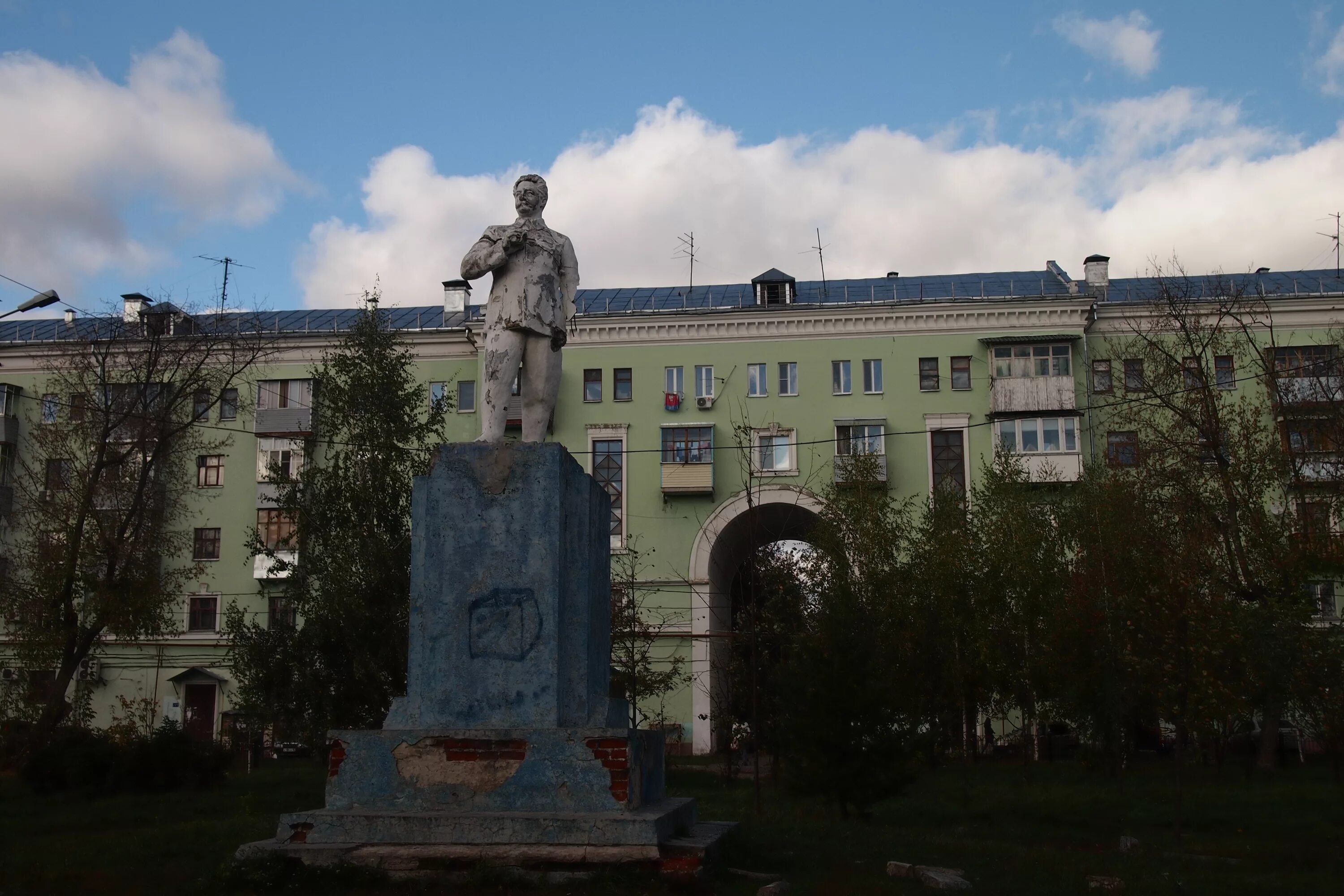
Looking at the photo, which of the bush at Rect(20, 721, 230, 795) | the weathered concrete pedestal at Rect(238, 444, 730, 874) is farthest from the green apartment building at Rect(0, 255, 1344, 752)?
the weathered concrete pedestal at Rect(238, 444, 730, 874)

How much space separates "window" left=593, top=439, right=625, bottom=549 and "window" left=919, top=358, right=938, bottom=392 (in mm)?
10319

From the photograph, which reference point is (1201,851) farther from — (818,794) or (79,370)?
(79,370)

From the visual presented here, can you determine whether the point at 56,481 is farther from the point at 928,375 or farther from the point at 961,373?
the point at 961,373

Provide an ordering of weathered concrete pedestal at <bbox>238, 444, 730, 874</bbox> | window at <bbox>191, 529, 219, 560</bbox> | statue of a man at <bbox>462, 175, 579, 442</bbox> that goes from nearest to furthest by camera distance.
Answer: weathered concrete pedestal at <bbox>238, 444, 730, 874</bbox> → statue of a man at <bbox>462, 175, 579, 442</bbox> → window at <bbox>191, 529, 219, 560</bbox>

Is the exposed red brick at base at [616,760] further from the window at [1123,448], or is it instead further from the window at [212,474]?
the window at [212,474]

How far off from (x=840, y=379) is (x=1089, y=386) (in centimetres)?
809

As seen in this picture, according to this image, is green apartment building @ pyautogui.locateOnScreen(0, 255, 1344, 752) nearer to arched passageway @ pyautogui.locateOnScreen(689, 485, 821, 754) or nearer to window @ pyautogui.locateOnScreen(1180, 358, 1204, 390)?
arched passageway @ pyautogui.locateOnScreen(689, 485, 821, 754)

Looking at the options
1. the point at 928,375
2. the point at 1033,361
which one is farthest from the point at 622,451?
A: the point at 1033,361

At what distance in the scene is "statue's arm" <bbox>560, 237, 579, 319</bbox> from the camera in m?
10.3

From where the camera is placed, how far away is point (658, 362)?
144ft

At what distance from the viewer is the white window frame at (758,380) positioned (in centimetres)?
4334

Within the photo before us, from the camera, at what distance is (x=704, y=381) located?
43.7 m

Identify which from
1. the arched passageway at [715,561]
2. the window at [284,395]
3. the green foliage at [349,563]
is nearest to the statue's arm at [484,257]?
the green foliage at [349,563]

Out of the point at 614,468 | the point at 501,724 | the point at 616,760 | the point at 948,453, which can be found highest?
the point at 948,453
